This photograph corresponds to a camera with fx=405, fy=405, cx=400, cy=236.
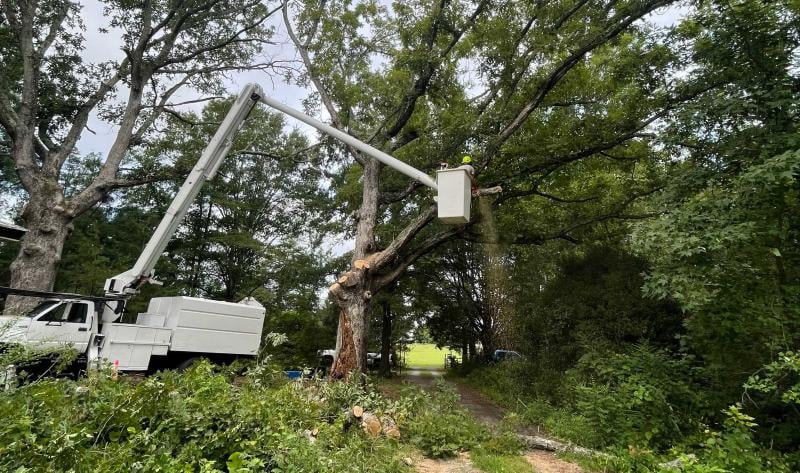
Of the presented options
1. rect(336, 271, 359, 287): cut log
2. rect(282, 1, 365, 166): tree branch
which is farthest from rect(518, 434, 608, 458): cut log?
rect(282, 1, 365, 166): tree branch

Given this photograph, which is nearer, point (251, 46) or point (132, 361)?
point (132, 361)

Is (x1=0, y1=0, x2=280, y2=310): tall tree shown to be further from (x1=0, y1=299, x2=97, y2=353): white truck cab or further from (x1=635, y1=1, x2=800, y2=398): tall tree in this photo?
(x1=635, y1=1, x2=800, y2=398): tall tree

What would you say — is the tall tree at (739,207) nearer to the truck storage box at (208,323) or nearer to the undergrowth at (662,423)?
the undergrowth at (662,423)

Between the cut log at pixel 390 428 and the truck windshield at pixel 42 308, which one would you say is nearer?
the cut log at pixel 390 428

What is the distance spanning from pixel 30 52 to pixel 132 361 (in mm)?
8252

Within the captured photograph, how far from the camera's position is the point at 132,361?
8195 millimetres

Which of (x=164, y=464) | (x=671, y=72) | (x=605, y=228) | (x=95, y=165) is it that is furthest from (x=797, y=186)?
(x=95, y=165)

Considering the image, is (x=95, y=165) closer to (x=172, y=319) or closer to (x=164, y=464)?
(x=172, y=319)

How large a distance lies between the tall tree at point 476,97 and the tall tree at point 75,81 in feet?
8.94

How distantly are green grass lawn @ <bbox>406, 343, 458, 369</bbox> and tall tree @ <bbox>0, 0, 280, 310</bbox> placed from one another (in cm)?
1618

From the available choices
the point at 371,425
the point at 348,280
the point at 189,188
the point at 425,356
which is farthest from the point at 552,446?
the point at 425,356

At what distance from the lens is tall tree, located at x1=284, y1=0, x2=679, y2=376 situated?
7.66 m

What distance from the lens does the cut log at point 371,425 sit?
4.93m

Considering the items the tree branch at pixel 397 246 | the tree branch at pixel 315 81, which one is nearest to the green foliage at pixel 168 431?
the tree branch at pixel 397 246
